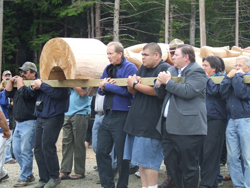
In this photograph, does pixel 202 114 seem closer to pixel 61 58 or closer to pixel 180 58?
pixel 180 58

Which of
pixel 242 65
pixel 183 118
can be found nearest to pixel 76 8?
pixel 242 65

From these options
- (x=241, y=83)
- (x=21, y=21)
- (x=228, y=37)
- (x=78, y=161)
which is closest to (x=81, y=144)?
(x=78, y=161)

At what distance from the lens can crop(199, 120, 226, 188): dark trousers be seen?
5027 mm

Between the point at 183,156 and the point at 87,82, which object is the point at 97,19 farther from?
the point at 183,156

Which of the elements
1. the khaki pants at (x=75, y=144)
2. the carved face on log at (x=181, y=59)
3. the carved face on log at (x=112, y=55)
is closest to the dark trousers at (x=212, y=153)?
the carved face on log at (x=181, y=59)

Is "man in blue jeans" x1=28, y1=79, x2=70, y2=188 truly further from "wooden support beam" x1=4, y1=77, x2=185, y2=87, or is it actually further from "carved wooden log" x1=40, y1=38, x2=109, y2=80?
"carved wooden log" x1=40, y1=38, x2=109, y2=80

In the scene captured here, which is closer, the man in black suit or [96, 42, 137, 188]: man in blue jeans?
the man in black suit

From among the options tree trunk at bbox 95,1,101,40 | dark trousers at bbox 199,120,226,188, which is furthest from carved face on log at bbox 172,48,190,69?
tree trunk at bbox 95,1,101,40

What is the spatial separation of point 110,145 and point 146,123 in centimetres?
79

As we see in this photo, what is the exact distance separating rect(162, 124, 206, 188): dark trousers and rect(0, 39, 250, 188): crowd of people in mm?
12

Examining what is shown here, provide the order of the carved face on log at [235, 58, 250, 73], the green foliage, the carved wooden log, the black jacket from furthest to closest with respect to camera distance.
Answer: the green foliage < the black jacket < the carved face on log at [235, 58, 250, 73] < the carved wooden log


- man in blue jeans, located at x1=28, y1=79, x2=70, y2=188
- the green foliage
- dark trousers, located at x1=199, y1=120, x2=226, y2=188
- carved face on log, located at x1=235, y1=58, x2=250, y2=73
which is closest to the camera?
carved face on log, located at x1=235, y1=58, x2=250, y2=73

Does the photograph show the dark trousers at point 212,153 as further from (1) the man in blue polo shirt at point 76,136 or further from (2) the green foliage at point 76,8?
(2) the green foliage at point 76,8

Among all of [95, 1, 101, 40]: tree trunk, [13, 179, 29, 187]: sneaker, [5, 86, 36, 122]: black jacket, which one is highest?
[95, 1, 101, 40]: tree trunk
